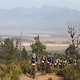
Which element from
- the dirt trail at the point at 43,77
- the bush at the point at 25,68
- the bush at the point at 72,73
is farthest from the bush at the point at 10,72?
the bush at the point at 72,73

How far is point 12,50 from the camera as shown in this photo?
136ft

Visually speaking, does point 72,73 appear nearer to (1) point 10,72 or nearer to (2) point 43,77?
(2) point 43,77

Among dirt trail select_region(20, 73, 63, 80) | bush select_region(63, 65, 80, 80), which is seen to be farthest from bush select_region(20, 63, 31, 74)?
bush select_region(63, 65, 80, 80)

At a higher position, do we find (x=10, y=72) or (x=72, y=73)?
(x=10, y=72)

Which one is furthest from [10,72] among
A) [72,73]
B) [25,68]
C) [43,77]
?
[72,73]

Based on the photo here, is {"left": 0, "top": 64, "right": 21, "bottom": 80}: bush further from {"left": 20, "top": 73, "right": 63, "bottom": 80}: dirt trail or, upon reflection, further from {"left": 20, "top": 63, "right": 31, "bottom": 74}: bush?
{"left": 20, "top": 63, "right": 31, "bottom": 74}: bush

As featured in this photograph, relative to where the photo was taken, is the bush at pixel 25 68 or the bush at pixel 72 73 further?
the bush at pixel 25 68

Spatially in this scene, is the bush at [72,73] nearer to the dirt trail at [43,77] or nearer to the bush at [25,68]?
the dirt trail at [43,77]

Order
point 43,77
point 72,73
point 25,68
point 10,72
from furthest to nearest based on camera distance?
1. point 25,68
2. point 43,77
3. point 72,73
4. point 10,72

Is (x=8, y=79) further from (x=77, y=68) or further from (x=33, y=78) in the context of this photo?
(x=77, y=68)

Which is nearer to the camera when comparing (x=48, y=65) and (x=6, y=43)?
(x=48, y=65)

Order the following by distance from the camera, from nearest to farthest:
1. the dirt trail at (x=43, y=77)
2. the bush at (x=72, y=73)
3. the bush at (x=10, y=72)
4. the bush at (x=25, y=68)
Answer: the bush at (x=10, y=72)
the bush at (x=72, y=73)
the dirt trail at (x=43, y=77)
the bush at (x=25, y=68)

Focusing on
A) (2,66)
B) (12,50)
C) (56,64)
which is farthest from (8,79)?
(12,50)

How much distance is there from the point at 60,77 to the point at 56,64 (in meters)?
3.67
